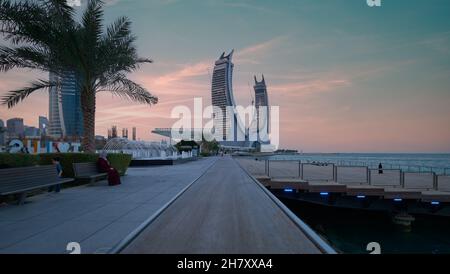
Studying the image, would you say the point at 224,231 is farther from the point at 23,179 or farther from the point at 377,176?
the point at 377,176

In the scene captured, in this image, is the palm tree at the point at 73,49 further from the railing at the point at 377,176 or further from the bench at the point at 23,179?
the railing at the point at 377,176

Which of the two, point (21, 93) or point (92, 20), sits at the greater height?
point (92, 20)

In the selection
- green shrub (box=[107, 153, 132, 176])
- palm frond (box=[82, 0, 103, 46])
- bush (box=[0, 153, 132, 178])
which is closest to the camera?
bush (box=[0, 153, 132, 178])

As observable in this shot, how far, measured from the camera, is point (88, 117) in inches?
588

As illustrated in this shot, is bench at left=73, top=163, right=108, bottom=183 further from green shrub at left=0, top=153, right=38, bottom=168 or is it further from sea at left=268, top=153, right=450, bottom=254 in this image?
sea at left=268, top=153, right=450, bottom=254

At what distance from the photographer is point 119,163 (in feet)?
53.5

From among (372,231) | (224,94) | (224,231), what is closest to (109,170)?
(224,231)

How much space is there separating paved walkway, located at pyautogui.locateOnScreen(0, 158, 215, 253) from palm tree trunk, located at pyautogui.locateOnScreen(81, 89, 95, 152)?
5.49 m

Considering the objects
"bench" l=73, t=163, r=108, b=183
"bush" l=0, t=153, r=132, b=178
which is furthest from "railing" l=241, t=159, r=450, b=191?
"bench" l=73, t=163, r=108, b=183

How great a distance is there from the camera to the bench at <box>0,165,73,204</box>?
294 inches

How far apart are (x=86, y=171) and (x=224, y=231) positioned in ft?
28.6

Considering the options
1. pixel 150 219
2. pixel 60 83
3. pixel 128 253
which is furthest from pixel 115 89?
pixel 128 253

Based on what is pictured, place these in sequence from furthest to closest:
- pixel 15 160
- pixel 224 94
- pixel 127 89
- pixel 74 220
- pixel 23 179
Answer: pixel 224 94, pixel 127 89, pixel 15 160, pixel 23 179, pixel 74 220
